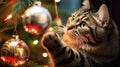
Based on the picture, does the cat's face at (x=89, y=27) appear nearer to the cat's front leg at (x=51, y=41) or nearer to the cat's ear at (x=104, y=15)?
the cat's ear at (x=104, y=15)

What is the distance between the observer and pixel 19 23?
1417 millimetres

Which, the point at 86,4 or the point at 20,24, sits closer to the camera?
the point at 86,4

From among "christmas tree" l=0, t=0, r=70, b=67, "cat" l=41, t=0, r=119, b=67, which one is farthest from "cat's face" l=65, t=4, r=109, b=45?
"christmas tree" l=0, t=0, r=70, b=67

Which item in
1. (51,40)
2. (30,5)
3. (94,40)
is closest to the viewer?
(51,40)

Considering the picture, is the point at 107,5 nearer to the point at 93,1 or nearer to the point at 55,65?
the point at 93,1

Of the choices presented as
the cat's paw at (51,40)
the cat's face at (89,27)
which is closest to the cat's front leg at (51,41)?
the cat's paw at (51,40)

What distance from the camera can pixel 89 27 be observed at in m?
1.18

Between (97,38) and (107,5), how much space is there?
6.7 inches

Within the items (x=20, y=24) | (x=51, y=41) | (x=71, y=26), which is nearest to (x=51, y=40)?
(x=51, y=41)

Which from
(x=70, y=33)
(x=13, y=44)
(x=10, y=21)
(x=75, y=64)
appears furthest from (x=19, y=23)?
(x=75, y=64)

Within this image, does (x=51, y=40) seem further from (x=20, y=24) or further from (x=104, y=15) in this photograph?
(x=20, y=24)

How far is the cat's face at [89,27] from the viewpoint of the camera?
1167mm

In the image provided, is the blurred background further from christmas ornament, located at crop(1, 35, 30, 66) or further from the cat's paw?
the cat's paw

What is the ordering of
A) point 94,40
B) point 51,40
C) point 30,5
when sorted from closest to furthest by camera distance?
point 51,40 → point 94,40 → point 30,5
